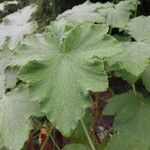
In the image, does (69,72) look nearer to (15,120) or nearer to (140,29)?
(15,120)

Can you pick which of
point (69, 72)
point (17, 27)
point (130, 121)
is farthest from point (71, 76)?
point (17, 27)

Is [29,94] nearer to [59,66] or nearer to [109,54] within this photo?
[59,66]

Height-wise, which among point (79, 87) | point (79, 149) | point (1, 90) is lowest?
point (79, 149)

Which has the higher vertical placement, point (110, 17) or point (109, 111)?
point (110, 17)

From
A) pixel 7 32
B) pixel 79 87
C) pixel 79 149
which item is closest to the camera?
pixel 79 87

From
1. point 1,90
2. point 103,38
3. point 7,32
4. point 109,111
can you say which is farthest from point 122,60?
point 7,32
